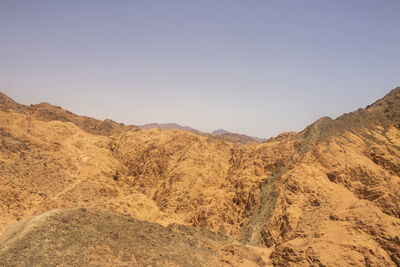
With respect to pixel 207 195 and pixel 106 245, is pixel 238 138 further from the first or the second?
pixel 106 245

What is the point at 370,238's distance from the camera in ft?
34.9

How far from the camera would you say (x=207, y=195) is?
19.3m

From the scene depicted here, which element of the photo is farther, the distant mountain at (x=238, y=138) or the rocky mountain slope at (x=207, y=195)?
the distant mountain at (x=238, y=138)

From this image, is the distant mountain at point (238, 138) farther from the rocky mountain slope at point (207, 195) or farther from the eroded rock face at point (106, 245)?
the eroded rock face at point (106, 245)

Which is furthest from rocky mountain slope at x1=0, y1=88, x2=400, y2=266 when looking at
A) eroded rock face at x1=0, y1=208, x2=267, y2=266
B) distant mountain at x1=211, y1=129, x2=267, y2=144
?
distant mountain at x1=211, y1=129, x2=267, y2=144

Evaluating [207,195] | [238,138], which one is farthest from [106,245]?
[238,138]

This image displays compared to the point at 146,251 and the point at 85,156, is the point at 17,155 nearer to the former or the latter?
the point at 85,156

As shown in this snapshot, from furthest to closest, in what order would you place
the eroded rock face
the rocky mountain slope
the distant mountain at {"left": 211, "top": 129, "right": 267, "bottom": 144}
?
the distant mountain at {"left": 211, "top": 129, "right": 267, "bottom": 144}, the rocky mountain slope, the eroded rock face

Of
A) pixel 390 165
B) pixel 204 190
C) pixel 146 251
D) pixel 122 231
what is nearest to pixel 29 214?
pixel 122 231

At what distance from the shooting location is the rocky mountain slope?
33.4ft

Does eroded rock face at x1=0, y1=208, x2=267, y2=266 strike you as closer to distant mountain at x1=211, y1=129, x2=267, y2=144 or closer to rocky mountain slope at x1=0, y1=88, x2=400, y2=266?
rocky mountain slope at x1=0, y1=88, x2=400, y2=266

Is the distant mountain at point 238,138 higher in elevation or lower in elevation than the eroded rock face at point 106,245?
higher

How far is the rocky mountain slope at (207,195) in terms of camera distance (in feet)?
33.4

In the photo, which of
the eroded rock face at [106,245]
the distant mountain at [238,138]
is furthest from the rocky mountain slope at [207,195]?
the distant mountain at [238,138]
